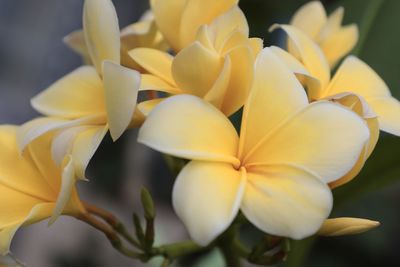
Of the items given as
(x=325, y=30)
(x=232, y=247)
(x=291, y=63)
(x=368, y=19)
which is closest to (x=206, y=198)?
(x=291, y=63)

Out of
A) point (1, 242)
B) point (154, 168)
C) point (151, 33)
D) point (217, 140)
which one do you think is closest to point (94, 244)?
point (154, 168)

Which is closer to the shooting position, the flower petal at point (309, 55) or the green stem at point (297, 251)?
the flower petal at point (309, 55)

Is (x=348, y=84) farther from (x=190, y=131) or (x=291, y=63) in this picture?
(x=190, y=131)

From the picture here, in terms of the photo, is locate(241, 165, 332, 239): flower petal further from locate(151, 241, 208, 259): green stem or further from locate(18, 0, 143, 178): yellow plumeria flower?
locate(151, 241, 208, 259): green stem

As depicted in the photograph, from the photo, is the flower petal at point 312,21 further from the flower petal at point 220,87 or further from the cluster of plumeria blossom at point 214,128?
the flower petal at point 220,87

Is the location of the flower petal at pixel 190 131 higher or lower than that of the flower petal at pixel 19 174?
higher

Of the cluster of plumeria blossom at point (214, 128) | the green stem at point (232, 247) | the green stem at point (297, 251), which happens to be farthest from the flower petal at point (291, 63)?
the green stem at point (297, 251)

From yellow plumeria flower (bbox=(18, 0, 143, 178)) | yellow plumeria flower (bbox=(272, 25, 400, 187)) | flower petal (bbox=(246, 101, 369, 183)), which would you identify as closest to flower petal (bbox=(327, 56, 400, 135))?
yellow plumeria flower (bbox=(272, 25, 400, 187))

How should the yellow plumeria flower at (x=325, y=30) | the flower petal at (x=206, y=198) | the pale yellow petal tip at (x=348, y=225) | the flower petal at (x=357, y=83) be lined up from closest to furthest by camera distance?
the flower petal at (x=206, y=198), the pale yellow petal tip at (x=348, y=225), the flower petal at (x=357, y=83), the yellow plumeria flower at (x=325, y=30)

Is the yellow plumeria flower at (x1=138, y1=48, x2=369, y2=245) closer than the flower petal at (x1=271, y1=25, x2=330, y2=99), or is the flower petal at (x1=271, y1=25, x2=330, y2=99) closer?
the yellow plumeria flower at (x1=138, y1=48, x2=369, y2=245)
